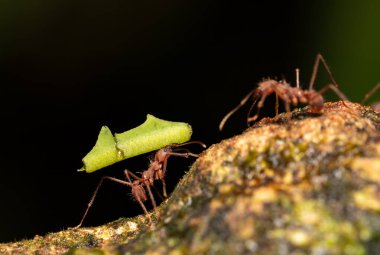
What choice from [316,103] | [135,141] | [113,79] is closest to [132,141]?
[135,141]

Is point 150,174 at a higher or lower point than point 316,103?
lower

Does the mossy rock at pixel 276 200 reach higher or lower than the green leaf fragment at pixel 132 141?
lower

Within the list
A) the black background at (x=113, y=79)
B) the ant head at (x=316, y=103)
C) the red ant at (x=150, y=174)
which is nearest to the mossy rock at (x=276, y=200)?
the ant head at (x=316, y=103)

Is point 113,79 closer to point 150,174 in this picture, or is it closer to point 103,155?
point 150,174

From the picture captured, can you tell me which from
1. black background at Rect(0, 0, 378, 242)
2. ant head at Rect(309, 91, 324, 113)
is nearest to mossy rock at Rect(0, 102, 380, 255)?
ant head at Rect(309, 91, 324, 113)

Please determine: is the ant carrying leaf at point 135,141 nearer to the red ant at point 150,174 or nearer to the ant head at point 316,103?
the ant head at point 316,103

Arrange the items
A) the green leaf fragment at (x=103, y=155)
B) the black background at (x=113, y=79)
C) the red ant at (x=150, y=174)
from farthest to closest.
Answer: the black background at (x=113, y=79), the red ant at (x=150, y=174), the green leaf fragment at (x=103, y=155)
